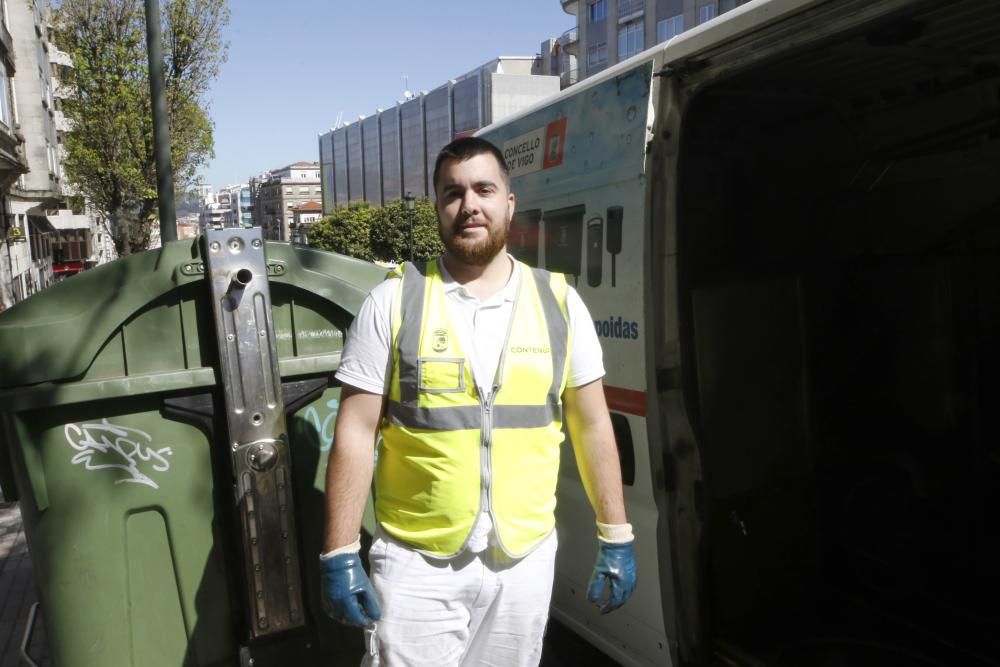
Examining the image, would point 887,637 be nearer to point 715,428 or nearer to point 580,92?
point 715,428

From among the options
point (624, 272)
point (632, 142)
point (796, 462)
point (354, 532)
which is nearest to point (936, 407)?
point (796, 462)

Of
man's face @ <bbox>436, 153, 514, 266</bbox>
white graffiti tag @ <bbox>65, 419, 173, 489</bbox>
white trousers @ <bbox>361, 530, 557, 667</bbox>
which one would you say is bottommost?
white trousers @ <bbox>361, 530, 557, 667</bbox>

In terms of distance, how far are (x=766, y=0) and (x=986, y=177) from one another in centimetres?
172

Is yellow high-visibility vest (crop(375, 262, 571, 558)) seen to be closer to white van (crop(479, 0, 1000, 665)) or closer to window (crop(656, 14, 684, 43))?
white van (crop(479, 0, 1000, 665))

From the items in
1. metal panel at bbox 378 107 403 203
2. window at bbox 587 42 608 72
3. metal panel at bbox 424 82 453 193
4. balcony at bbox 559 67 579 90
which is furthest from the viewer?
metal panel at bbox 378 107 403 203

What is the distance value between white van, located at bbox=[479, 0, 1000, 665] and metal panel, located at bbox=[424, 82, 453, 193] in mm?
69242

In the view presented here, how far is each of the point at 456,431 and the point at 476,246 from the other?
0.49 meters

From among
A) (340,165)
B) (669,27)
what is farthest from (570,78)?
(340,165)

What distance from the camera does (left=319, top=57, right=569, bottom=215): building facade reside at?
212 ft

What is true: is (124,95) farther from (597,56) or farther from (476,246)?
(597,56)

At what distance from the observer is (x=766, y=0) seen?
2.04 meters

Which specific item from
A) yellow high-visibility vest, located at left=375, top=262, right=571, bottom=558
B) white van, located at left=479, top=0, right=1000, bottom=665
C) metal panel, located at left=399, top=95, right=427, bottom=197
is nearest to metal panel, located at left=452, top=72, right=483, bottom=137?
metal panel, located at left=399, top=95, right=427, bottom=197

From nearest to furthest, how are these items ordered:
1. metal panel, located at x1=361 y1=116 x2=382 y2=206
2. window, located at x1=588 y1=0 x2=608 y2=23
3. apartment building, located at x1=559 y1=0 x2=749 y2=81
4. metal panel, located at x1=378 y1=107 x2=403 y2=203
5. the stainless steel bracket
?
the stainless steel bracket < apartment building, located at x1=559 y1=0 x2=749 y2=81 < window, located at x1=588 y1=0 x2=608 y2=23 < metal panel, located at x1=378 y1=107 x2=403 y2=203 < metal panel, located at x1=361 y1=116 x2=382 y2=206

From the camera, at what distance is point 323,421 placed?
100 inches
